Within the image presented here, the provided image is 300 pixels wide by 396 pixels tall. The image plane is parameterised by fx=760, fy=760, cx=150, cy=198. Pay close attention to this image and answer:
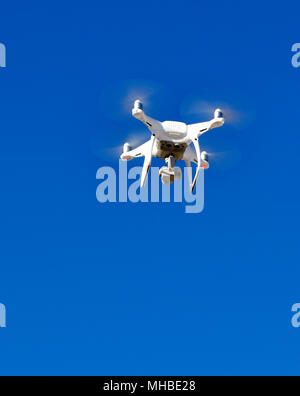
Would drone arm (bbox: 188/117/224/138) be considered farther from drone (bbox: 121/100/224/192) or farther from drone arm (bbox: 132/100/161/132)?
drone arm (bbox: 132/100/161/132)

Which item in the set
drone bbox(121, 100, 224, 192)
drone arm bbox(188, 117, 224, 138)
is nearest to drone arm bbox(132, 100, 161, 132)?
drone bbox(121, 100, 224, 192)

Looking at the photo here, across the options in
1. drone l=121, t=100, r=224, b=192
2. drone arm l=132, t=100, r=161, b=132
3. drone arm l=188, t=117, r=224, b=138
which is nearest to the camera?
drone arm l=132, t=100, r=161, b=132

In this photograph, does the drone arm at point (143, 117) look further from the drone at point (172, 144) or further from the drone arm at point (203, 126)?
the drone arm at point (203, 126)

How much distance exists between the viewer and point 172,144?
3678cm

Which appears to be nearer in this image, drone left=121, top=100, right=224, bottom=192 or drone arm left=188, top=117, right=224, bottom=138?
drone left=121, top=100, right=224, bottom=192

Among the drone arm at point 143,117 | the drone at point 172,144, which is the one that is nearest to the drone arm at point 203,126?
the drone at point 172,144

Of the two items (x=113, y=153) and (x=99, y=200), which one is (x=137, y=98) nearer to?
(x=113, y=153)

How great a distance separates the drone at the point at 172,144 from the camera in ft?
120

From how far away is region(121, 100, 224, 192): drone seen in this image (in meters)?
36.4

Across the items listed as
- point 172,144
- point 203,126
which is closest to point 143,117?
point 172,144

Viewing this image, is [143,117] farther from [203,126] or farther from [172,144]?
[203,126]

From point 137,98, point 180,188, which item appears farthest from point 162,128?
point 180,188

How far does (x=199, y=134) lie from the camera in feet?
121

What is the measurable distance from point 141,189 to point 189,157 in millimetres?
2934
